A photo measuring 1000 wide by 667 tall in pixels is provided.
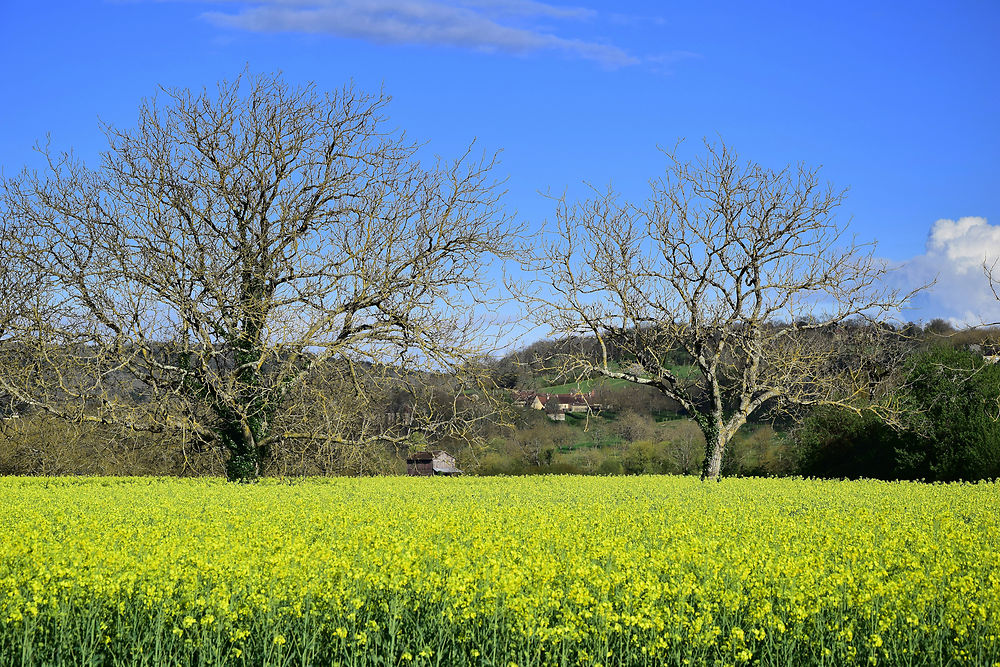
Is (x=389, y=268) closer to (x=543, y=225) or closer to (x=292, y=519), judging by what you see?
(x=543, y=225)

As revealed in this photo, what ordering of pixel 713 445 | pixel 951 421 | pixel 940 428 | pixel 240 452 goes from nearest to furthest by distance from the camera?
1. pixel 240 452
2. pixel 713 445
3. pixel 951 421
4. pixel 940 428

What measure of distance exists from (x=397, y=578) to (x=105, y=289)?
15697mm

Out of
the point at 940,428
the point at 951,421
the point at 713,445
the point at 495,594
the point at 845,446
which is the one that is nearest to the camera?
the point at 495,594

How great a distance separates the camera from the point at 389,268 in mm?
20625

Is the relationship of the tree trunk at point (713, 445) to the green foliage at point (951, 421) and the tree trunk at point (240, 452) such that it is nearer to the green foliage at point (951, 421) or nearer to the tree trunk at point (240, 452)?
the green foliage at point (951, 421)

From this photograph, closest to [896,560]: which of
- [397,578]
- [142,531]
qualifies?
[397,578]

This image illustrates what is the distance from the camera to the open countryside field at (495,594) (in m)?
6.03

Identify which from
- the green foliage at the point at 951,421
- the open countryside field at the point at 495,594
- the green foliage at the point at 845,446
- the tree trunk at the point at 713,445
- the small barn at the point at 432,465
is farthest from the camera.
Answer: the small barn at the point at 432,465

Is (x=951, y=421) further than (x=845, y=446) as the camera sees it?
No

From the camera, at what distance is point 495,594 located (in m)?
6.22

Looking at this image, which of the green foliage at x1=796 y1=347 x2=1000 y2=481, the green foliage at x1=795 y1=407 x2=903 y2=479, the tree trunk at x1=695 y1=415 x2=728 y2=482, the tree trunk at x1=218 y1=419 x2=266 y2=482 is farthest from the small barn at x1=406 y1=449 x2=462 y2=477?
the tree trunk at x1=218 y1=419 x2=266 y2=482

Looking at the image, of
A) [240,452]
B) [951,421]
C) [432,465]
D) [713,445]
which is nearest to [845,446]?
[951,421]

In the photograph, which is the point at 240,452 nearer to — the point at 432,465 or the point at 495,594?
the point at 495,594

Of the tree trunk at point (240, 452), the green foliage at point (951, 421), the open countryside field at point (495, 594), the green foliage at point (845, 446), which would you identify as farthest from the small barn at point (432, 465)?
the open countryside field at point (495, 594)
